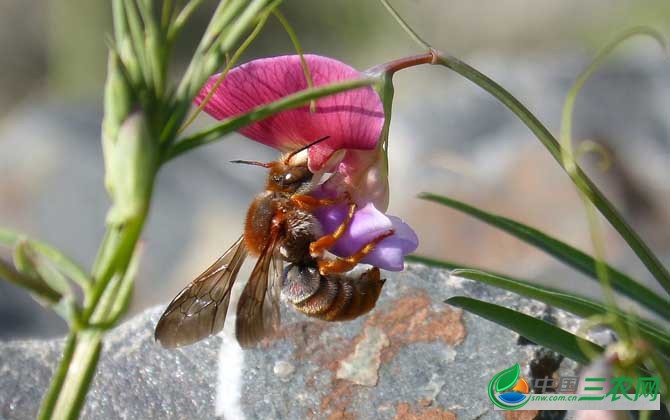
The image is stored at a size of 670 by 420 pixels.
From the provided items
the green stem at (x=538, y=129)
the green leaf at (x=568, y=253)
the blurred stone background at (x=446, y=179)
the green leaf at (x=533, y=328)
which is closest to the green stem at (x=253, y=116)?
the green stem at (x=538, y=129)

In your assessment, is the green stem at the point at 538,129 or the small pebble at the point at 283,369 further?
the small pebble at the point at 283,369

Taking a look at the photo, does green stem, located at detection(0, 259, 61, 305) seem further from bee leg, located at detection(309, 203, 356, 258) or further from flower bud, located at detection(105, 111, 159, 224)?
bee leg, located at detection(309, 203, 356, 258)

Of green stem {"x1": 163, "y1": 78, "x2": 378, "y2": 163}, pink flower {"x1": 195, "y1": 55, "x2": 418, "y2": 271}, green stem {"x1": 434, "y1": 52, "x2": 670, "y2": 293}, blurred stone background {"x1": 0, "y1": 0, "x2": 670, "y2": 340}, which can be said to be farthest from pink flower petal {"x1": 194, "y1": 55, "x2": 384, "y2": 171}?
blurred stone background {"x1": 0, "y1": 0, "x2": 670, "y2": 340}

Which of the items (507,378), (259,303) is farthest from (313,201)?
(507,378)

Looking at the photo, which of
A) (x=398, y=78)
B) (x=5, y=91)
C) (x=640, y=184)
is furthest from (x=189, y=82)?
(x=5, y=91)

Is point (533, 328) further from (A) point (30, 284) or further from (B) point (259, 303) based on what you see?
(A) point (30, 284)

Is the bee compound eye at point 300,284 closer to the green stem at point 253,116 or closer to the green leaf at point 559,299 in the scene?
the green leaf at point 559,299
